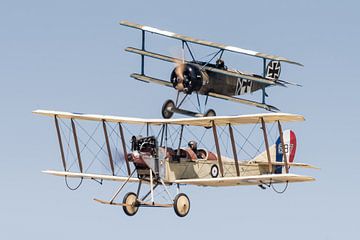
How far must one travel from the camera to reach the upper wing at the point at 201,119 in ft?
122

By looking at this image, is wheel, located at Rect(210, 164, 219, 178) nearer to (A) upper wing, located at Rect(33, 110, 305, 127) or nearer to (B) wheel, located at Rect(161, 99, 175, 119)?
(A) upper wing, located at Rect(33, 110, 305, 127)

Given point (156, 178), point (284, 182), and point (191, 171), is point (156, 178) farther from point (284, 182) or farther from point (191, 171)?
point (284, 182)

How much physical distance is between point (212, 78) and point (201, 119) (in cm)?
514

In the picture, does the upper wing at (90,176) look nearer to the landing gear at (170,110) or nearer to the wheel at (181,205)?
the wheel at (181,205)

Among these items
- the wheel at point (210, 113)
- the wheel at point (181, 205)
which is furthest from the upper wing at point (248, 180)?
the wheel at point (210, 113)

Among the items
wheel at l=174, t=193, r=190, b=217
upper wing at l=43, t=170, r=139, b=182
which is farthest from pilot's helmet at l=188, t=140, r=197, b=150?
wheel at l=174, t=193, r=190, b=217

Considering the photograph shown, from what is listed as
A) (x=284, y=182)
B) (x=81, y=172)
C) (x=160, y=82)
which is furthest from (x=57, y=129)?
(x=284, y=182)


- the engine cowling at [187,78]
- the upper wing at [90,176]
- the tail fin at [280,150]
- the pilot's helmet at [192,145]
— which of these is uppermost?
the engine cowling at [187,78]

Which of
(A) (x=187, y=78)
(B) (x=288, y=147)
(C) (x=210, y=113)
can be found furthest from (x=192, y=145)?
(B) (x=288, y=147)

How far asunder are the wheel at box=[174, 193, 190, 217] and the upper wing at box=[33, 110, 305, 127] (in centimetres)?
248

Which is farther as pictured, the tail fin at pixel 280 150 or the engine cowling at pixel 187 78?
the tail fin at pixel 280 150

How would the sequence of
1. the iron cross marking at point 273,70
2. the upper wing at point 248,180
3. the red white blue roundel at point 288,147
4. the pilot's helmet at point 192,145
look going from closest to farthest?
1. the upper wing at point 248,180
2. the pilot's helmet at point 192,145
3. the red white blue roundel at point 288,147
4. the iron cross marking at point 273,70

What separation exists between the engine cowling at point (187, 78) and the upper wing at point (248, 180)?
4.76 metres

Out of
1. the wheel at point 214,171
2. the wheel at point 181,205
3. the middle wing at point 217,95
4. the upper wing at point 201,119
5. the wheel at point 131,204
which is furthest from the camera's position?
the middle wing at point 217,95
